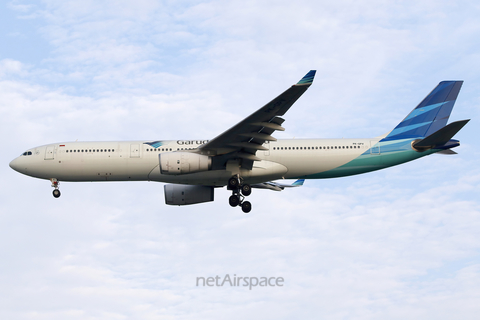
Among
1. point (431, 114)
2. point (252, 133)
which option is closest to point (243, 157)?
point (252, 133)

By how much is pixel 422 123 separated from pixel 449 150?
204 cm

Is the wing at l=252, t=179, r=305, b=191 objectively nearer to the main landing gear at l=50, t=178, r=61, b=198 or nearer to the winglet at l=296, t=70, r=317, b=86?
the main landing gear at l=50, t=178, r=61, b=198

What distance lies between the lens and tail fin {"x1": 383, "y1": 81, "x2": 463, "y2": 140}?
88.5ft

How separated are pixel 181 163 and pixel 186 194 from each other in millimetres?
4824

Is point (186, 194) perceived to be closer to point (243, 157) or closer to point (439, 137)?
point (243, 157)

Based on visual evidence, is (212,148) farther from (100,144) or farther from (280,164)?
(100,144)

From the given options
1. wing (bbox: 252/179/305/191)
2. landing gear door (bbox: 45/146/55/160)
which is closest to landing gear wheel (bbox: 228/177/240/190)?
wing (bbox: 252/179/305/191)

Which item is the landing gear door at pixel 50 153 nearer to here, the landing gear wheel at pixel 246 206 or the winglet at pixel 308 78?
the landing gear wheel at pixel 246 206

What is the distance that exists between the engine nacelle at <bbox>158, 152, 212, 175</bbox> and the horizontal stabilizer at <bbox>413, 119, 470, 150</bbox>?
1029 cm

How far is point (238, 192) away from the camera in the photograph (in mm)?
25953

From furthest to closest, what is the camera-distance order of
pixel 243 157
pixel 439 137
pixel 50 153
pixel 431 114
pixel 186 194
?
pixel 186 194, pixel 431 114, pixel 50 153, pixel 439 137, pixel 243 157

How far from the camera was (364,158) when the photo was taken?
85.1ft

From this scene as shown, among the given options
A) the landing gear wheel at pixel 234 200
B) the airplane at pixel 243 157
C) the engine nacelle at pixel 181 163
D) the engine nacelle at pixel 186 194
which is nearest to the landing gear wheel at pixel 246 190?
the airplane at pixel 243 157

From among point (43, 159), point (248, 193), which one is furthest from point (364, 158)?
point (43, 159)
